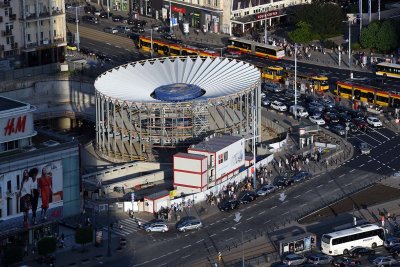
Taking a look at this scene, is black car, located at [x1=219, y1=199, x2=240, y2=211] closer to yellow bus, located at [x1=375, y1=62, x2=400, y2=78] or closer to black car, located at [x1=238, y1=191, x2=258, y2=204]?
black car, located at [x1=238, y1=191, x2=258, y2=204]

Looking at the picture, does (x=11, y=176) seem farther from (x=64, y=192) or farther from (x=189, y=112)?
(x=189, y=112)

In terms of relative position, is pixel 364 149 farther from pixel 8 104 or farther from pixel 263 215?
pixel 8 104

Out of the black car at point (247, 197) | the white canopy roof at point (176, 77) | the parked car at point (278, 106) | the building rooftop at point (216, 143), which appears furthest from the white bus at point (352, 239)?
the parked car at point (278, 106)

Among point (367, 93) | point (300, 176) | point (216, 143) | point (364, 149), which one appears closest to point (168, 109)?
point (216, 143)

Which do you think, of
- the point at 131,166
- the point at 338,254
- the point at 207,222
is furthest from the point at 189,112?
the point at 338,254

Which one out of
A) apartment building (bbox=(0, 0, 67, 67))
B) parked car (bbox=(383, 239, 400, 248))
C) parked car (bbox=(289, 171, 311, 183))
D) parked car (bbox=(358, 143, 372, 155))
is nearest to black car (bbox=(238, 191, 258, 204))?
parked car (bbox=(289, 171, 311, 183))

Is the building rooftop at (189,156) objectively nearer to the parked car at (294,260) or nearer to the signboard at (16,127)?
the signboard at (16,127)

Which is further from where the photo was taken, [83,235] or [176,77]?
[176,77]
